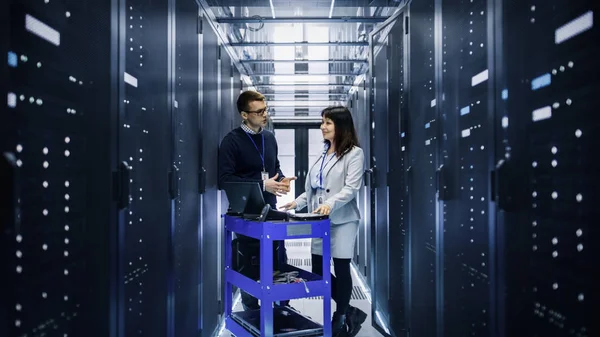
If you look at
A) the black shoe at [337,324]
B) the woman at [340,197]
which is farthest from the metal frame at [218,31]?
the black shoe at [337,324]

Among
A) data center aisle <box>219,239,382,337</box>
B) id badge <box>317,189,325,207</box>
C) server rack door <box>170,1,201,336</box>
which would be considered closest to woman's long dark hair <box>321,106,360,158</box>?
id badge <box>317,189,325,207</box>

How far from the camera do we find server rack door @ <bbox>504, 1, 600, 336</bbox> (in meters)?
1.04

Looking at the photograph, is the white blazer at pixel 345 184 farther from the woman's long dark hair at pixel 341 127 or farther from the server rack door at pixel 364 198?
the server rack door at pixel 364 198

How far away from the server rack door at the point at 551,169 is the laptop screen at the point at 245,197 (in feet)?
5.24

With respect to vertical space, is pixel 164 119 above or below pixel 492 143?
above

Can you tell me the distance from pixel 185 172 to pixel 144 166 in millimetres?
659

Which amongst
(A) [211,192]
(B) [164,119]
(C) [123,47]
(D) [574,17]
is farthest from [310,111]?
(D) [574,17]

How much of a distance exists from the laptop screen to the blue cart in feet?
0.27

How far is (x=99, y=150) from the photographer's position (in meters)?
1.50

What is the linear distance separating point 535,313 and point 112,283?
1403mm

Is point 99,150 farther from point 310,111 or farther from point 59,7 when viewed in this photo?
point 310,111

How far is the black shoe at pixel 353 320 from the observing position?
3.28 metres

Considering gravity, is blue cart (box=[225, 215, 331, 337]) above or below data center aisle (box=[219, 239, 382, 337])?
above

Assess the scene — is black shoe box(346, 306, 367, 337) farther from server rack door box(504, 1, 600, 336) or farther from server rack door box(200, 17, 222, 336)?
server rack door box(504, 1, 600, 336)
